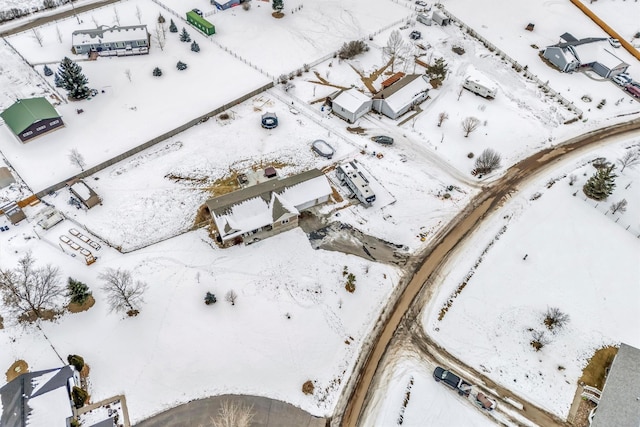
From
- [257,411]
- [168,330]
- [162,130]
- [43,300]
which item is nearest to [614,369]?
[257,411]

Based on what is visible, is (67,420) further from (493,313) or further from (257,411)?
(493,313)

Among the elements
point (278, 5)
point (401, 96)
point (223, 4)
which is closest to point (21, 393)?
point (401, 96)

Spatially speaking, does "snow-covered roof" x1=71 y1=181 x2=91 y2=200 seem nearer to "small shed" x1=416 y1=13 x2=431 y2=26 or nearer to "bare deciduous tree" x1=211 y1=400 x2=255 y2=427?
"bare deciduous tree" x1=211 y1=400 x2=255 y2=427

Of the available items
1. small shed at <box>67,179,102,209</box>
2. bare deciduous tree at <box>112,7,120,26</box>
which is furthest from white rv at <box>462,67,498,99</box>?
bare deciduous tree at <box>112,7,120,26</box>

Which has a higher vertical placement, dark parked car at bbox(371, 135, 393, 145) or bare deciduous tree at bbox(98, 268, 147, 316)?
dark parked car at bbox(371, 135, 393, 145)

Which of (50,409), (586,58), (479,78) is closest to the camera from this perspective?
(50,409)

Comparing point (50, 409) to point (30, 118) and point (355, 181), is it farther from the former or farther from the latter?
point (30, 118)
